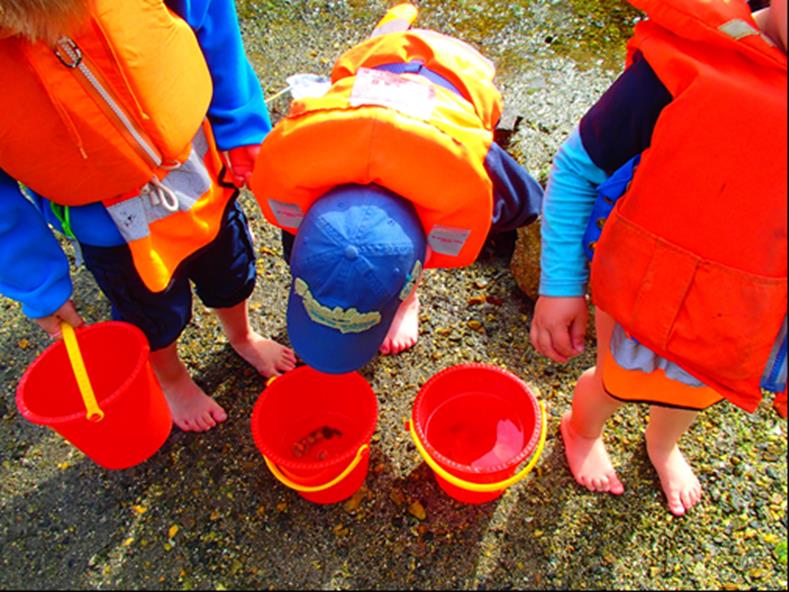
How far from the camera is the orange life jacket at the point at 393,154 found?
150 cm

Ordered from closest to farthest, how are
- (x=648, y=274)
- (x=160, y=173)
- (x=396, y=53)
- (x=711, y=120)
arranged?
(x=711, y=120)
(x=648, y=274)
(x=160, y=173)
(x=396, y=53)

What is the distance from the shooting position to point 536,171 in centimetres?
247

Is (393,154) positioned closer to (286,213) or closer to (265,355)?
(286,213)

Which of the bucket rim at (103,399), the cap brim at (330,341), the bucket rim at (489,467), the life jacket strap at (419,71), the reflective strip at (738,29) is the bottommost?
the bucket rim at (489,467)

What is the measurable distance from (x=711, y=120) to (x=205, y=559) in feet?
5.82

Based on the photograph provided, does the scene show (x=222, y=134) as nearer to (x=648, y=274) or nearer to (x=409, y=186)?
(x=409, y=186)

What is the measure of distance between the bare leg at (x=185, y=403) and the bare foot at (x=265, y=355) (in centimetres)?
22

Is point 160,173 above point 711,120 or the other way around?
the other way around

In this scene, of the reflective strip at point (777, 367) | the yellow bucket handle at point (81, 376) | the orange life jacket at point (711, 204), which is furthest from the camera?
the yellow bucket handle at point (81, 376)

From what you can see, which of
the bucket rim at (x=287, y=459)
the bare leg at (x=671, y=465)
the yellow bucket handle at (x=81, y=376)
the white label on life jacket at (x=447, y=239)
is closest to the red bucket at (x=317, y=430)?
the bucket rim at (x=287, y=459)

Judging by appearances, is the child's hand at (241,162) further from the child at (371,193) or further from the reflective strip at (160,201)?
the child at (371,193)

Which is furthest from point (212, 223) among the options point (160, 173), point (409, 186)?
point (409, 186)

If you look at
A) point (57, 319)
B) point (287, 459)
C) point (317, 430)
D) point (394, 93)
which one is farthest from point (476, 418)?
point (57, 319)

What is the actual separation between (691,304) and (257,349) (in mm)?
1556
